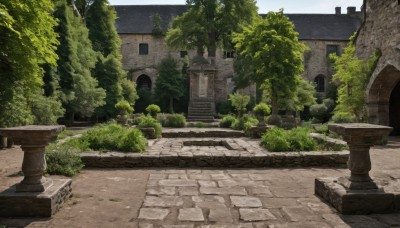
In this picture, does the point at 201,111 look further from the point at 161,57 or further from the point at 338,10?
the point at 338,10

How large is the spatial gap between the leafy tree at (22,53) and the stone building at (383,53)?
1248cm

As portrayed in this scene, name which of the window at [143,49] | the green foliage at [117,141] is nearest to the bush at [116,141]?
the green foliage at [117,141]

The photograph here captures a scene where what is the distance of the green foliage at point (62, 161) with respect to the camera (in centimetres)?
654

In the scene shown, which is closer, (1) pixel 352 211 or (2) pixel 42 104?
(1) pixel 352 211

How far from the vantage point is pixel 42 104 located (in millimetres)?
12727

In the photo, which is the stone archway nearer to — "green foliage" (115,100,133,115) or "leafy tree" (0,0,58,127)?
"green foliage" (115,100,133,115)

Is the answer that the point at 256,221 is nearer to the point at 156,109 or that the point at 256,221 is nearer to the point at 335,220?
the point at 335,220

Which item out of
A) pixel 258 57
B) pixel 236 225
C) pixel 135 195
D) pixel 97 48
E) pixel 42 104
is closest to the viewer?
pixel 236 225

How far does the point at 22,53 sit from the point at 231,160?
567cm

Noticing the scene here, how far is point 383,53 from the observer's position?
13.9 metres

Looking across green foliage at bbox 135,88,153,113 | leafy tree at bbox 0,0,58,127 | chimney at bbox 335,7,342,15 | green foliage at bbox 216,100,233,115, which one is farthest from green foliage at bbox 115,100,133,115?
chimney at bbox 335,7,342,15

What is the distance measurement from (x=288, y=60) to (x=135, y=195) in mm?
11820

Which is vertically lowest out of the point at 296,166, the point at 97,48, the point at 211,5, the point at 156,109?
the point at 296,166

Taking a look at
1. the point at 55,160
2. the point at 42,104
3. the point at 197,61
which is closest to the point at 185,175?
the point at 55,160
